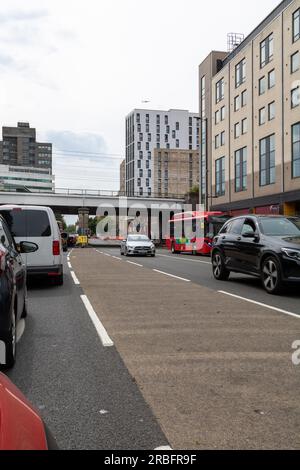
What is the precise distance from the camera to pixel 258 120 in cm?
4069

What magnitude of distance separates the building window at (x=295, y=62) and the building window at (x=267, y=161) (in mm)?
5409

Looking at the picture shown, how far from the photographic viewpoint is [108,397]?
12.2 ft

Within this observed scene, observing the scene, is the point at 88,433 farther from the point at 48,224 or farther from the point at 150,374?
the point at 48,224

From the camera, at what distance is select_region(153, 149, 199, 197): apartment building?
143 m

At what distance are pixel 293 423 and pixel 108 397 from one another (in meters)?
1.42

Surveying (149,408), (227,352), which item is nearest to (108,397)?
(149,408)

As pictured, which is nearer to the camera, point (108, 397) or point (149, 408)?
point (149, 408)

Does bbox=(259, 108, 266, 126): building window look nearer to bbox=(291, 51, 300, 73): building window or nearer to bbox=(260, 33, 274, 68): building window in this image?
bbox=(260, 33, 274, 68): building window

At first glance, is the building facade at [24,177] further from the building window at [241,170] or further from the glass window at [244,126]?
the glass window at [244,126]

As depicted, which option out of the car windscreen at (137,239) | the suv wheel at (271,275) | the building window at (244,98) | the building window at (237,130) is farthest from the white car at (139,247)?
the building window at (244,98)

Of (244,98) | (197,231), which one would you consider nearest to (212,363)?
(197,231)

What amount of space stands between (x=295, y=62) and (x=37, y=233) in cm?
2995

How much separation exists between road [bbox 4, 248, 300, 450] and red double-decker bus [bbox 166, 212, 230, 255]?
2090 centimetres

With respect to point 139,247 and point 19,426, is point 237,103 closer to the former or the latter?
point 139,247
